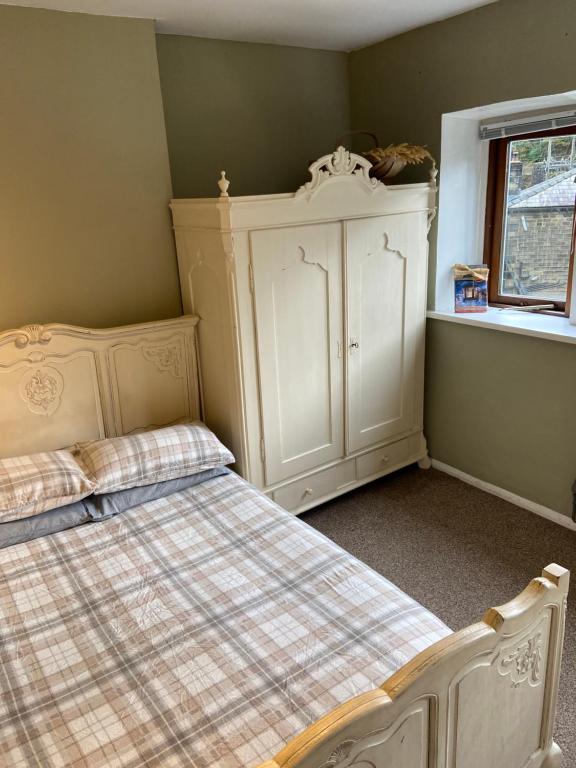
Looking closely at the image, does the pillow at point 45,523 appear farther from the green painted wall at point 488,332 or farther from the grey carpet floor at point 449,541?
the green painted wall at point 488,332

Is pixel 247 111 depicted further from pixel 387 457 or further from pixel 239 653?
pixel 239 653

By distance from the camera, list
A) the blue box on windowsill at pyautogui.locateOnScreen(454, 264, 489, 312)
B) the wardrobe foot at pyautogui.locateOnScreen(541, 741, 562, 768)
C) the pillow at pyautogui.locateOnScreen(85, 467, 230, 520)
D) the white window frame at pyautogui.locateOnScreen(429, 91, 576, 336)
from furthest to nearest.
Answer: the blue box on windowsill at pyautogui.locateOnScreen(454, 264, 489, 312), the white window frame at pyautogui.locateOnScreen(429, 91, 576, 336), the pillow at pyautogui.locateOnScreen(85, 467, 230, 520), the wardrobe foot at pyautogui.locateOnScreen(541, 741, 562, 768)

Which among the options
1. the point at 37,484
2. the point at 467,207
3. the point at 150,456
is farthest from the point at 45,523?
the point at 467,207

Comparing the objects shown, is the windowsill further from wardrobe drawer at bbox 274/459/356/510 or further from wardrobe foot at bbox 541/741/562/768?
wardrobe foot at bbox 541/741/562/768

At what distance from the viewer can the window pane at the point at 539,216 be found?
2865 millimetres

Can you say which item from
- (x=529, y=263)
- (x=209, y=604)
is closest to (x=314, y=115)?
(x=529, y=263)

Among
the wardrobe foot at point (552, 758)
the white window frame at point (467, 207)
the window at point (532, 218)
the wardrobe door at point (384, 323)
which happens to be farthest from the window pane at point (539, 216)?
the wardrobe foot at point (552, 758)

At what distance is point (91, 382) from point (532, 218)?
2352 mm

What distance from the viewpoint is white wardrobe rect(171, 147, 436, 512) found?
8.23ft

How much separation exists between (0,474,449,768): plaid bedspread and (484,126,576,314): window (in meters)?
1.93

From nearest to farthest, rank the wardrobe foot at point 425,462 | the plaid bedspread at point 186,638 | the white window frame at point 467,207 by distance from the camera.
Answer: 1. the plaid bedspread at point 186,638
2. the white window frame at point 467,207
3. the wardrobe foot at point 425,462

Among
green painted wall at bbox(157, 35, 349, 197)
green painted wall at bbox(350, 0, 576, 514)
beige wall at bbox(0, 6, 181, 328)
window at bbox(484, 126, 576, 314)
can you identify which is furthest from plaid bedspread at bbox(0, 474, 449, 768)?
window at bbox(484, 126, 576, 314)

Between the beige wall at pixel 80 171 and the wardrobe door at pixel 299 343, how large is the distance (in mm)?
580

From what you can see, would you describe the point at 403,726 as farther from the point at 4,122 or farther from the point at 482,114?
the point at 482,114
